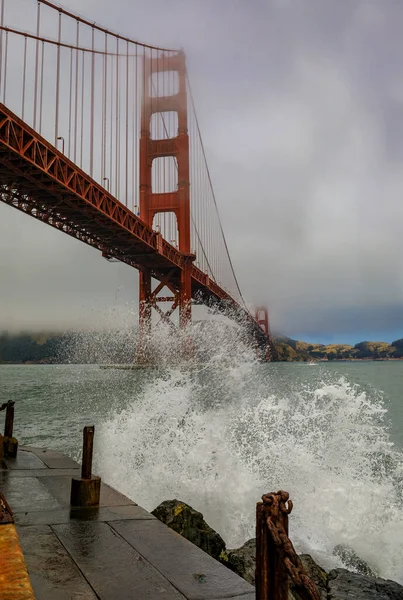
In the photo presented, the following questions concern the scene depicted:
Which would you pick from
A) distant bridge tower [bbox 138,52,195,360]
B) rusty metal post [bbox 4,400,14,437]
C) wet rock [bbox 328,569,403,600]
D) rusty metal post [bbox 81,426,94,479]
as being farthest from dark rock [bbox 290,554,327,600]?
distant bridge tower [bbox 138,52,195,360]

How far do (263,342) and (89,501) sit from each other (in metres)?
58.2

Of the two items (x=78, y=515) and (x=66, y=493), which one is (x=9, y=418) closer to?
(x=66, y=493)

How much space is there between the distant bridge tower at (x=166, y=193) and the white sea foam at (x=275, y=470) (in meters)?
17.6

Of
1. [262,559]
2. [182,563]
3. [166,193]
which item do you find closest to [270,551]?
[262,559]

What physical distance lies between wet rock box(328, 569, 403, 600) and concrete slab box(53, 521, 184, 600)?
2.00 m

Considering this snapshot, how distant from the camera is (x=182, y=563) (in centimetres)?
313

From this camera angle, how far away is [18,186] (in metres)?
20.7

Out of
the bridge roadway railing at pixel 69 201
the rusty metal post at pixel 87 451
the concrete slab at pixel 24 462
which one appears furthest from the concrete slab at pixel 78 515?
the bridge roadway railing at pixel 69 201

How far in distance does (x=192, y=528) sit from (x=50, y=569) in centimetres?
215

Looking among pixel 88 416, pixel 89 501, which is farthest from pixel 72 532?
pixel 88 416

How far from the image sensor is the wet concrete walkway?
269cm

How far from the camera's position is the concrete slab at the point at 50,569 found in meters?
2.61

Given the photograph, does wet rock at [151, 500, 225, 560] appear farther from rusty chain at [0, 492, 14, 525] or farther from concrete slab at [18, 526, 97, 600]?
rusty chain at [0, 492, 14, 525]

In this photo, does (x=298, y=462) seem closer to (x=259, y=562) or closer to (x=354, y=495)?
(x=354, y=495)
